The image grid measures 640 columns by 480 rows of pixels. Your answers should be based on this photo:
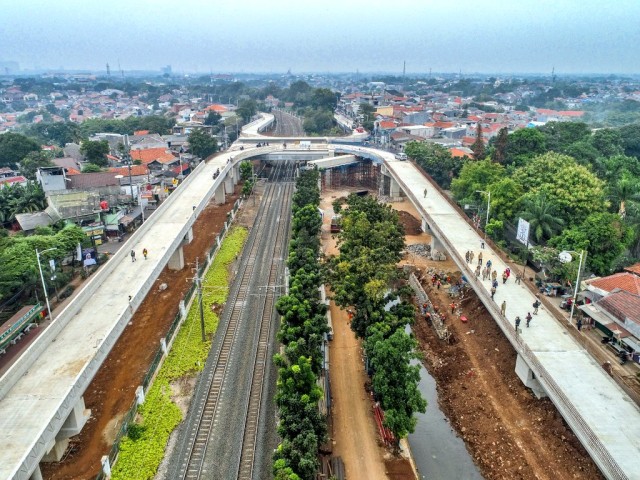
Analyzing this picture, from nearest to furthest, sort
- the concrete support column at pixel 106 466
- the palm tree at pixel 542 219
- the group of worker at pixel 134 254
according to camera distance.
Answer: the concrete support column at pixel 106 466 → the group of worker at pixel 134 254 → the palm tree at pixel 542 219

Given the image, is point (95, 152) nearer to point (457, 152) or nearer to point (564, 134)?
point (457, 152)

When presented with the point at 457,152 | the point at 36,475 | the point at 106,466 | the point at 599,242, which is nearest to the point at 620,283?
the point at 599,242

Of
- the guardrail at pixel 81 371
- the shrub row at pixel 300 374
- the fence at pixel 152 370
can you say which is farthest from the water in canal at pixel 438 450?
the guardrail at pixel 81 371

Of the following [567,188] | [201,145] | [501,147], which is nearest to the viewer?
[567,188]

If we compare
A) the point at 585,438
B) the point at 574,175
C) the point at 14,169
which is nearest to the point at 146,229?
the point at 585,438

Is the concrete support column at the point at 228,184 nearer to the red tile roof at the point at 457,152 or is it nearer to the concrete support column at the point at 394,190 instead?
the concrete support column at the point at 394,190
